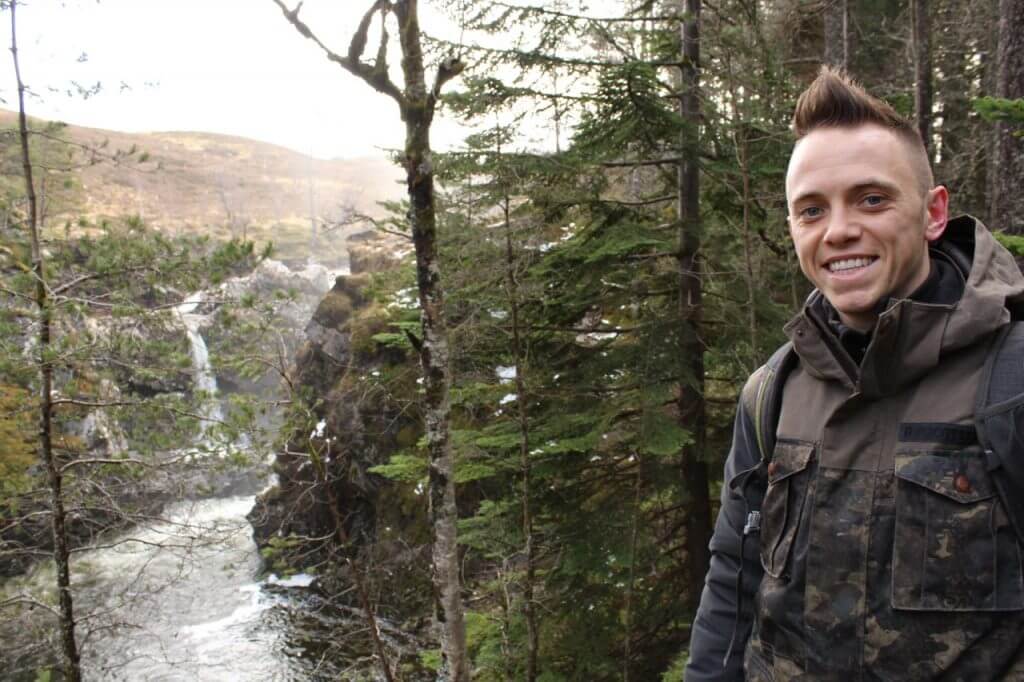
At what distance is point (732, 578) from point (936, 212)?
1076 mm

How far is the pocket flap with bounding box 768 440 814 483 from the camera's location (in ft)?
5.02

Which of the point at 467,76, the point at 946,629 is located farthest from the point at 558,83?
the point at 946,629

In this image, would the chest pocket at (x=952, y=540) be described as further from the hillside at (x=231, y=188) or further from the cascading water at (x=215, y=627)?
the hillside at (x=231, y=188)

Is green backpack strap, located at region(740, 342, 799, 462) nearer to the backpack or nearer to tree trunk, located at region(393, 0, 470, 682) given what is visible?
the backpack

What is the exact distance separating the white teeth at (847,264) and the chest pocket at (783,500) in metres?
0.43

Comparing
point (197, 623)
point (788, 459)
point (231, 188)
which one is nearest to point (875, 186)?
point (788, 459)

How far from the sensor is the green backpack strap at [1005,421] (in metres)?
1.19

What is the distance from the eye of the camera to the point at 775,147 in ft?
21.8

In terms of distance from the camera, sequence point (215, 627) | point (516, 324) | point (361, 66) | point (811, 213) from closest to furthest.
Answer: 1. point (811, 213)
2. point (361, 66)
3. point (516, 324)
4. point (215, 627)

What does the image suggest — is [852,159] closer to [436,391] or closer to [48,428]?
[436,391]

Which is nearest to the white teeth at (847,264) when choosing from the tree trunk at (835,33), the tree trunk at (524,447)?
the tree trunk at (524,447)

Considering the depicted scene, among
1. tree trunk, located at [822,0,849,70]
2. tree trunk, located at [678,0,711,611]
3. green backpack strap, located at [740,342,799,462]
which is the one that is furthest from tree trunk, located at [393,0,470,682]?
tree trunk, located at [822,0,849,70]

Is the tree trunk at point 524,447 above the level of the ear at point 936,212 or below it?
below

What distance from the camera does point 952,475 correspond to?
1269 mm
